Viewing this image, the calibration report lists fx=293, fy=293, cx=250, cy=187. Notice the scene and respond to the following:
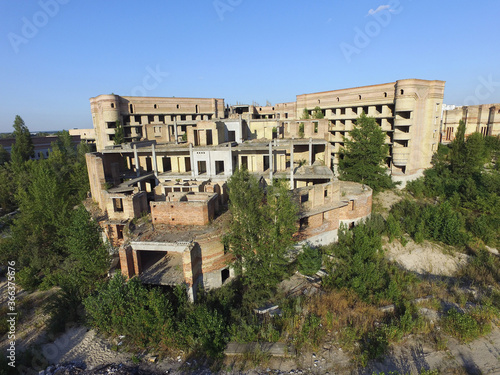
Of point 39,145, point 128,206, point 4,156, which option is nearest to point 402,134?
point 128,206

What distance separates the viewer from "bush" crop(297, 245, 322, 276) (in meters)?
17.2

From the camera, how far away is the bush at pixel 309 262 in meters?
17.2

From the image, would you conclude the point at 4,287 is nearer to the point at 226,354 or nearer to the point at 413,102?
the point at 226,354

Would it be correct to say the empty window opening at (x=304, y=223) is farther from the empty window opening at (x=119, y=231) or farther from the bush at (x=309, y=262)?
the empty window opening at (x=119, y=231)

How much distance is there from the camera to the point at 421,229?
22859 millimetres

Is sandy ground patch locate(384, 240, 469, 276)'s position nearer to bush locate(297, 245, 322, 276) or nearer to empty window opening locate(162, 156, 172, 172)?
bush locate(297, 245, 322, 276)

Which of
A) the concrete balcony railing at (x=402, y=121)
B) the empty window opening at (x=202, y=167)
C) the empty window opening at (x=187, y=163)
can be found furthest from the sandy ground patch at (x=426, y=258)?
the empty window opening at (x=187, y=163)

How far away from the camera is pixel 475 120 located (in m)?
47.5

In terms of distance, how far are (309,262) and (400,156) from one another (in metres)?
23.7

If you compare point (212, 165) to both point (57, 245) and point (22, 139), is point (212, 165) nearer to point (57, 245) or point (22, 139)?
point (57, 245)

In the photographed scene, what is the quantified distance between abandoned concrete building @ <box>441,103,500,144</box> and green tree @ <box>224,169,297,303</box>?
150 feet

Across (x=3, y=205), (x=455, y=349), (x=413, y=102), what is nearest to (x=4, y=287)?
(x=3, y=205)

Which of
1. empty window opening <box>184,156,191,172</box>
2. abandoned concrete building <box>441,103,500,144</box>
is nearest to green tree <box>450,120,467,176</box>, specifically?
abandoned concrete building <box>441,103,500,144</box>

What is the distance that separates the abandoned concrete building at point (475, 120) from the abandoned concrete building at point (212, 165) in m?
17.4
